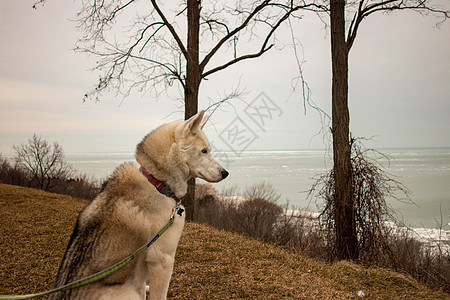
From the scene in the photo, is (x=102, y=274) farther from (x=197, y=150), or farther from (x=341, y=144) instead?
(x=341, y=144)

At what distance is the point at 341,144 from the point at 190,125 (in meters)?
4.81

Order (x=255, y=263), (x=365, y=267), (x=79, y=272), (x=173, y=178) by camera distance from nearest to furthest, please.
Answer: (x=79, y=272)
(x=173, y=178)
(x=255, y=263)
(x=365, y=267)

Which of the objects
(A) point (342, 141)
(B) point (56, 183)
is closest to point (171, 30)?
(A) point (342, 141)

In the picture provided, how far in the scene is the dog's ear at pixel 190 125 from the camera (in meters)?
3.19

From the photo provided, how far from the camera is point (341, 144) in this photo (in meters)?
7.02

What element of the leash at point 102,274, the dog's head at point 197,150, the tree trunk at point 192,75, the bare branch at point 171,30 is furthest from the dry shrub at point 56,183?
the leash at point 102,274

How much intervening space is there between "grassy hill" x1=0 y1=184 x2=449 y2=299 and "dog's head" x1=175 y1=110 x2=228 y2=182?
188cm

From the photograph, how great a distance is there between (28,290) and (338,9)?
794cm

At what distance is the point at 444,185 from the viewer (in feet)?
71.1

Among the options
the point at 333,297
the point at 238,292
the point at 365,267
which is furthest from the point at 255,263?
the point at 365,267

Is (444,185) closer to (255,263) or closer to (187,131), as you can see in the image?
(255,263)

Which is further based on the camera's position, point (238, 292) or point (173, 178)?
point (238, 292)

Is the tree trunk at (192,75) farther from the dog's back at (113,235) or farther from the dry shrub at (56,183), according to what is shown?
the dry shrub at (56,183)

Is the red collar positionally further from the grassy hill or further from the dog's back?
the grassy hill
